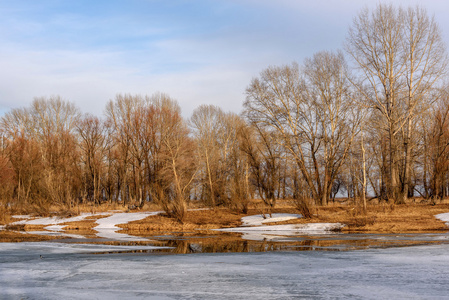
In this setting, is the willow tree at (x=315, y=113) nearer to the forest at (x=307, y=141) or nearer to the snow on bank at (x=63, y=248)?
the forest at (x=307, y=141)

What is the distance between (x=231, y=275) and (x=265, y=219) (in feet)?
55.3

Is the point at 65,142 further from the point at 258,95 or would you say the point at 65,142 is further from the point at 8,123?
the point at 258,95

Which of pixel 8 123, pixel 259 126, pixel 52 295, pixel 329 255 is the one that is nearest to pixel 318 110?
pixel 259 126

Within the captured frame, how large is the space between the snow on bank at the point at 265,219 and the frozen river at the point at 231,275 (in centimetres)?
1240

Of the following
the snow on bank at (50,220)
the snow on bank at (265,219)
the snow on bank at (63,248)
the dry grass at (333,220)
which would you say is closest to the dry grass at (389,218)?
the dry grass at (333,220)

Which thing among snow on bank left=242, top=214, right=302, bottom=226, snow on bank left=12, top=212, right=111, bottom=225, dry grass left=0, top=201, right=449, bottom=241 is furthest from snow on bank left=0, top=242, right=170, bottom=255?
snow on bank left=12, top=212, right=111, bottom=225

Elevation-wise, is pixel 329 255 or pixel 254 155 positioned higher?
pixel 254 155

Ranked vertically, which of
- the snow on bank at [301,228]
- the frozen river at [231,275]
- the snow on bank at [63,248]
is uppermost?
the frozen river at [231,275]

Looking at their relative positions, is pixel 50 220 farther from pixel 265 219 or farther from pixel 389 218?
pixel 389 218

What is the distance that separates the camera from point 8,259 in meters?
11.3

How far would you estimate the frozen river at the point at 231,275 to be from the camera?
6.90 m

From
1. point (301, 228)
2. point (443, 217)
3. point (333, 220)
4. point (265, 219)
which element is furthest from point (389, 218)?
Result: point (265, 219)

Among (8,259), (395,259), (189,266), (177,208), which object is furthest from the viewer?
(177,208)

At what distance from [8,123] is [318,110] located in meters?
42.1
